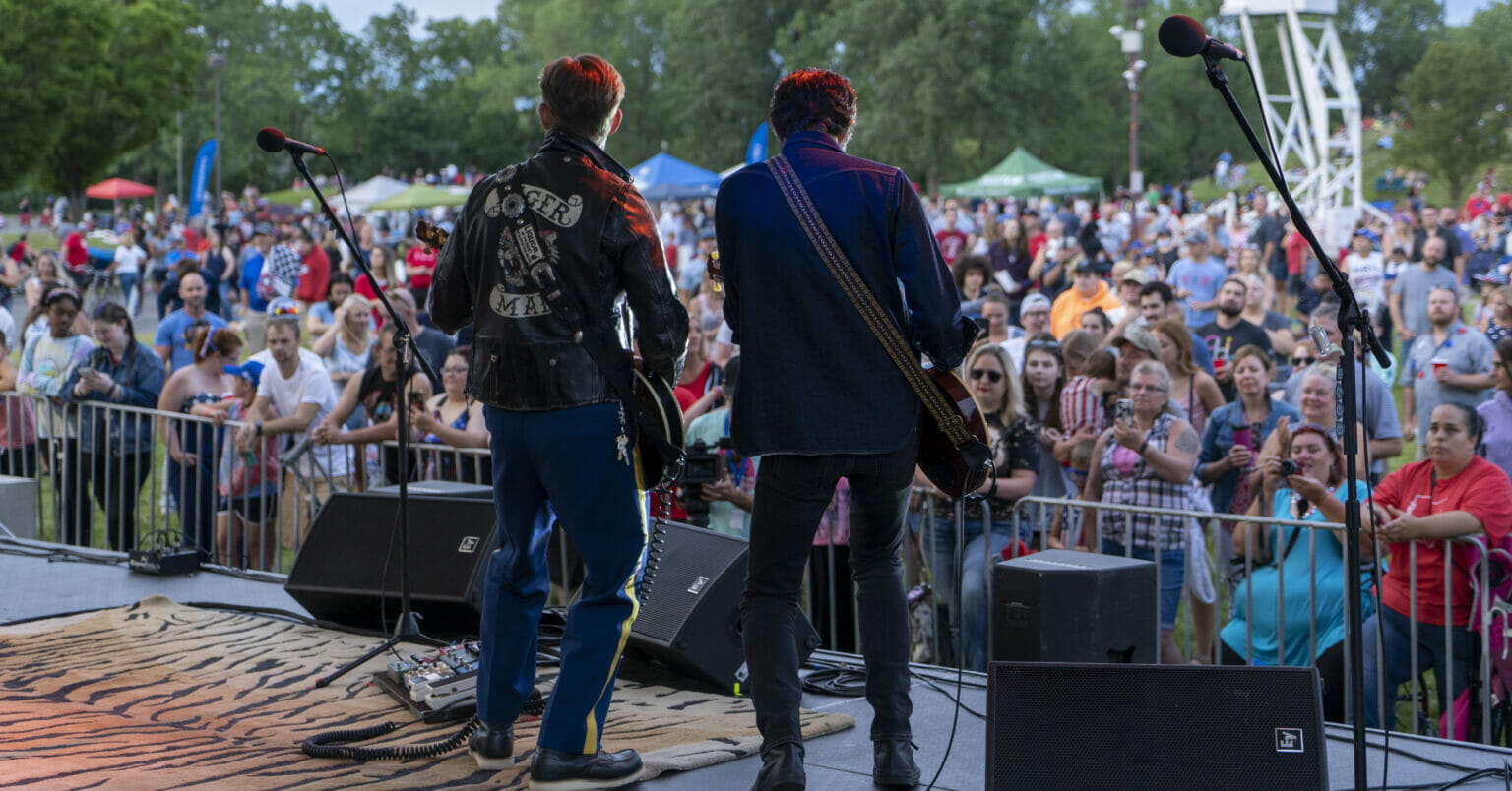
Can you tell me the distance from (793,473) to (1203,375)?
502 cm

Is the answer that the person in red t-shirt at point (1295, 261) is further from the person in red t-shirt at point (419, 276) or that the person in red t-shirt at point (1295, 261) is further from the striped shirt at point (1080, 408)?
the striped shirt at point (1080, 408)

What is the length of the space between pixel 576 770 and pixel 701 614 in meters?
1.07

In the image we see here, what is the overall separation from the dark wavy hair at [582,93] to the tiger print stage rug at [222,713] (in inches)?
67.5

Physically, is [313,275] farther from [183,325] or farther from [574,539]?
[574,539]

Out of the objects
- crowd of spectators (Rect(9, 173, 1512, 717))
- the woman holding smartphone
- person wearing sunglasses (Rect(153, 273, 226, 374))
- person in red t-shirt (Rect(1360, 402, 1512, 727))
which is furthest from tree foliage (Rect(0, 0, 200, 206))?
person in red t-shirt (Rect(1360, 402, 1512, 727))

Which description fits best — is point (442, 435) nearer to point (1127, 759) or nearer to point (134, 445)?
point (134, 445)

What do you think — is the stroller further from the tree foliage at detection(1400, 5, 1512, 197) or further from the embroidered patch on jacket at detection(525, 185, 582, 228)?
the tree foliage at detection(1400, 5, 1512, 197)

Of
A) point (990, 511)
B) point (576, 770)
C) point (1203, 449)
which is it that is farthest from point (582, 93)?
point (1203, 449)

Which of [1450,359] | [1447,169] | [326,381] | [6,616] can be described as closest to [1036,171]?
[1447,169]

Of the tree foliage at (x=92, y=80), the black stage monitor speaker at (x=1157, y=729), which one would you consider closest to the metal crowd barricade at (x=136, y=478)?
the black stage monitor speaker at (x=1157, y=729)

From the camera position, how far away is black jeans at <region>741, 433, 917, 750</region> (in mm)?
3641

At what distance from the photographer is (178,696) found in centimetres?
495

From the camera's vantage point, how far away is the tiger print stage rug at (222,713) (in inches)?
158

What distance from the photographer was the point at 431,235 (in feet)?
14.0
